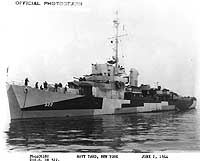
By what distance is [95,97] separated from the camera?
7145mm

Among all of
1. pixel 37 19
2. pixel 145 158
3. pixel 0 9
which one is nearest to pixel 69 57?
pixel 37 19

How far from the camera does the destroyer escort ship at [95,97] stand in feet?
19.4

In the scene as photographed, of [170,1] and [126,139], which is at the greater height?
[170,1]

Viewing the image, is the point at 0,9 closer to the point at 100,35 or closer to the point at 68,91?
the point at 100,35

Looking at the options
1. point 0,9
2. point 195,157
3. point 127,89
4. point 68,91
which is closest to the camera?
point 195,157

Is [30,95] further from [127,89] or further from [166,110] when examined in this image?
[166,110]

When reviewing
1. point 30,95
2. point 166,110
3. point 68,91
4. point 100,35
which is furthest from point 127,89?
point 100,35

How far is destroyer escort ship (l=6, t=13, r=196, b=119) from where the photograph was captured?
5922 millimetres

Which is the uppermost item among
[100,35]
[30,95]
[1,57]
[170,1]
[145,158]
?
[170,1]

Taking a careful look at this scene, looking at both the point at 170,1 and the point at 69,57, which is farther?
the point at 69,57

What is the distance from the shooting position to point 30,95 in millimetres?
6062

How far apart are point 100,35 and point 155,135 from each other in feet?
5.06

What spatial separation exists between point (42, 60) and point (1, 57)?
73 cm

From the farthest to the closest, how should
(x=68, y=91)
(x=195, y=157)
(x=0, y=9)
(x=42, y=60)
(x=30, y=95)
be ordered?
(x=68, y=91) → (x=30, y=95) → (x=42, y=60) → (x=0, y=9) → (x=195, y=157)
